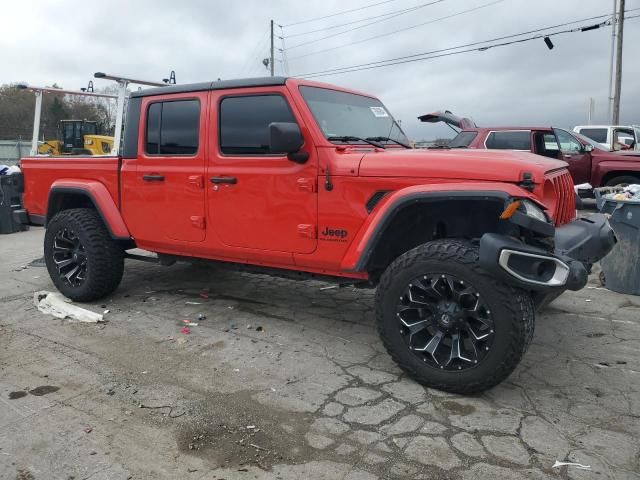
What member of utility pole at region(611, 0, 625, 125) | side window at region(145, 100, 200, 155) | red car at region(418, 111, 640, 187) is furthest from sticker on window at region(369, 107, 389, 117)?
utility pole at region(611, 0, 625, 125)

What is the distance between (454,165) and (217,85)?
7.15 feet

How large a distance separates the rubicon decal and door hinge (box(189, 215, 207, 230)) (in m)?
1.17

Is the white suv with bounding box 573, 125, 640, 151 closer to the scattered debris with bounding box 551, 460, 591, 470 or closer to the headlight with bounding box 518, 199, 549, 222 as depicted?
the headlight with bounding box 518, 199, 549, 222

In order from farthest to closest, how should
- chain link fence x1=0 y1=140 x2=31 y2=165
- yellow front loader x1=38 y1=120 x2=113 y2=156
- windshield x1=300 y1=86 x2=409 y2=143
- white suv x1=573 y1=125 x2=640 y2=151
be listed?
chain link fence x1=0 y1=140 x2=31 y2=165 → yellow front loader x1=38 y1=120 x2=113 y2=156 → white suv x1=573 y1=125 x2=640 y2=151 → windshield x1=300 y1=86 x2=409 y2=143

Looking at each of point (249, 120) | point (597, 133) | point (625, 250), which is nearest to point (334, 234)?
point (249, 120)

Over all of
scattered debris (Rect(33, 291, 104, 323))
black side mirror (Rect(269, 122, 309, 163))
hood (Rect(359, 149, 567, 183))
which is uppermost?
black side mirror (Rect(269, 122, 309, 163))

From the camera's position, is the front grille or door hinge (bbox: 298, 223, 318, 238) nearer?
the front grille

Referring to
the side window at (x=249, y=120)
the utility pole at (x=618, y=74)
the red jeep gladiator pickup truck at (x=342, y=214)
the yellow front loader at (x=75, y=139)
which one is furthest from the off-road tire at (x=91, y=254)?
the utility pole at (x=618, y=74)

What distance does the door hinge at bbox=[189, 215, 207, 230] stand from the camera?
4.40m

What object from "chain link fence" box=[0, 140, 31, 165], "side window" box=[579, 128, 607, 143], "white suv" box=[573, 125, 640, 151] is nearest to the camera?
"white suv" box=[573, 125, 640, 151]

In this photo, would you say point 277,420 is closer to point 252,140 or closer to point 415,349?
point 415,349

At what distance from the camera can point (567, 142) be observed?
1139 centimetres

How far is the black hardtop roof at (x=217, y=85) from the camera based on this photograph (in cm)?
409

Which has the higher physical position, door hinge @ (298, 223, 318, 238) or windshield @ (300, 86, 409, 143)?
windshield @ (300, 86, 409, 143)
